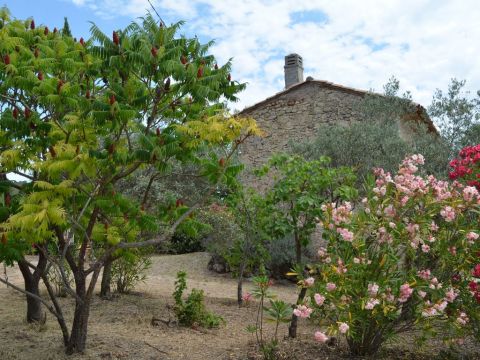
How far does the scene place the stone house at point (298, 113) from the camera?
16.3 m

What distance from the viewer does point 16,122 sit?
5.12 metres

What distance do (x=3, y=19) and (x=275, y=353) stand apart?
542cm

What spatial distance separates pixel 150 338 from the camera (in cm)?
654

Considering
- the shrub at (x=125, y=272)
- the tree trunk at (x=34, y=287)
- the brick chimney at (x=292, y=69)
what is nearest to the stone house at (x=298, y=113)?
the brick chimney at (x=292, y=69)

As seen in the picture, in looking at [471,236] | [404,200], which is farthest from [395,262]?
[471,236]

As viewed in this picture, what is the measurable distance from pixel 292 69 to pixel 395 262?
621 inches

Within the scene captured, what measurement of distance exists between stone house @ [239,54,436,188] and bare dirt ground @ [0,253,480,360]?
845cm

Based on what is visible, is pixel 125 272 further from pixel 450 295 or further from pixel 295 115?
pixel 295 115

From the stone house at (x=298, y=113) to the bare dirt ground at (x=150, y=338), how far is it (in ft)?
27.7

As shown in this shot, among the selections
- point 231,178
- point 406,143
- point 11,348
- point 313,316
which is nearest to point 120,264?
point 11,348

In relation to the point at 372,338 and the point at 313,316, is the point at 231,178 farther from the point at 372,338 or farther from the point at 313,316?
the point at 372,338

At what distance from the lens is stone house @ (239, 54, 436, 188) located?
16.3 m

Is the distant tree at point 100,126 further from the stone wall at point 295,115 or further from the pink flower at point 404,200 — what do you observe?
the stone wall at point 295,115

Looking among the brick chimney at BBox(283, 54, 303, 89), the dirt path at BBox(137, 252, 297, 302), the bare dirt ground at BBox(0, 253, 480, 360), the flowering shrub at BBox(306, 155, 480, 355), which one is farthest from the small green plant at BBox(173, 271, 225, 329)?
the brick chimney at BBox(283, 54, 303, 89)
